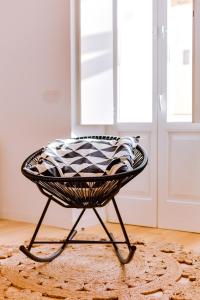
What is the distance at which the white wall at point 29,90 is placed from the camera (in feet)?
10.3

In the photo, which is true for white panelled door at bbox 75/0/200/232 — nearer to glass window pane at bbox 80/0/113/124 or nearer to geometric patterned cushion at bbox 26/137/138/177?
glass window pane at bbox 80/0/113/124

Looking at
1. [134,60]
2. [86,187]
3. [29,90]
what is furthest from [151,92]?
[86,187]

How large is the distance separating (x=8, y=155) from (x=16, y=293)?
1.72m

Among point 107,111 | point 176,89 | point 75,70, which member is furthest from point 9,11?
point 176,89

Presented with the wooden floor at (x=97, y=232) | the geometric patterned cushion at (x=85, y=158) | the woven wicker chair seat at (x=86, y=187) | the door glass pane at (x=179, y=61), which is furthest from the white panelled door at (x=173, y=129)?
the woven wicker chair seat at (x=86, y=187)

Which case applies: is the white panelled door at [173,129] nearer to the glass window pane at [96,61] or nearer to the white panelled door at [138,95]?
the white panelled door at [138,95]

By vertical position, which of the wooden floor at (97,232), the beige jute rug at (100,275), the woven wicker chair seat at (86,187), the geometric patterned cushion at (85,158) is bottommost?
the wooden floor at (97,232)

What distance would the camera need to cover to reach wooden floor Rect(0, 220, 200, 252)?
2.75 metres

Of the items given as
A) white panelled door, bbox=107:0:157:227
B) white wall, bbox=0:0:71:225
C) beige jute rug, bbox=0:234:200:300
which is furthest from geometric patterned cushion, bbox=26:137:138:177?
white panelled door, bbox=107:0:157:227

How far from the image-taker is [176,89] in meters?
3.09

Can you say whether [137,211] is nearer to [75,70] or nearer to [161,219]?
[161,219]

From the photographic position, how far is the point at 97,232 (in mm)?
3006

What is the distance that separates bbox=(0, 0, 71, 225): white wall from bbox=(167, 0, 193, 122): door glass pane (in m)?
0.76

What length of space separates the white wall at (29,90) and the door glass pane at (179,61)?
2.48ft
